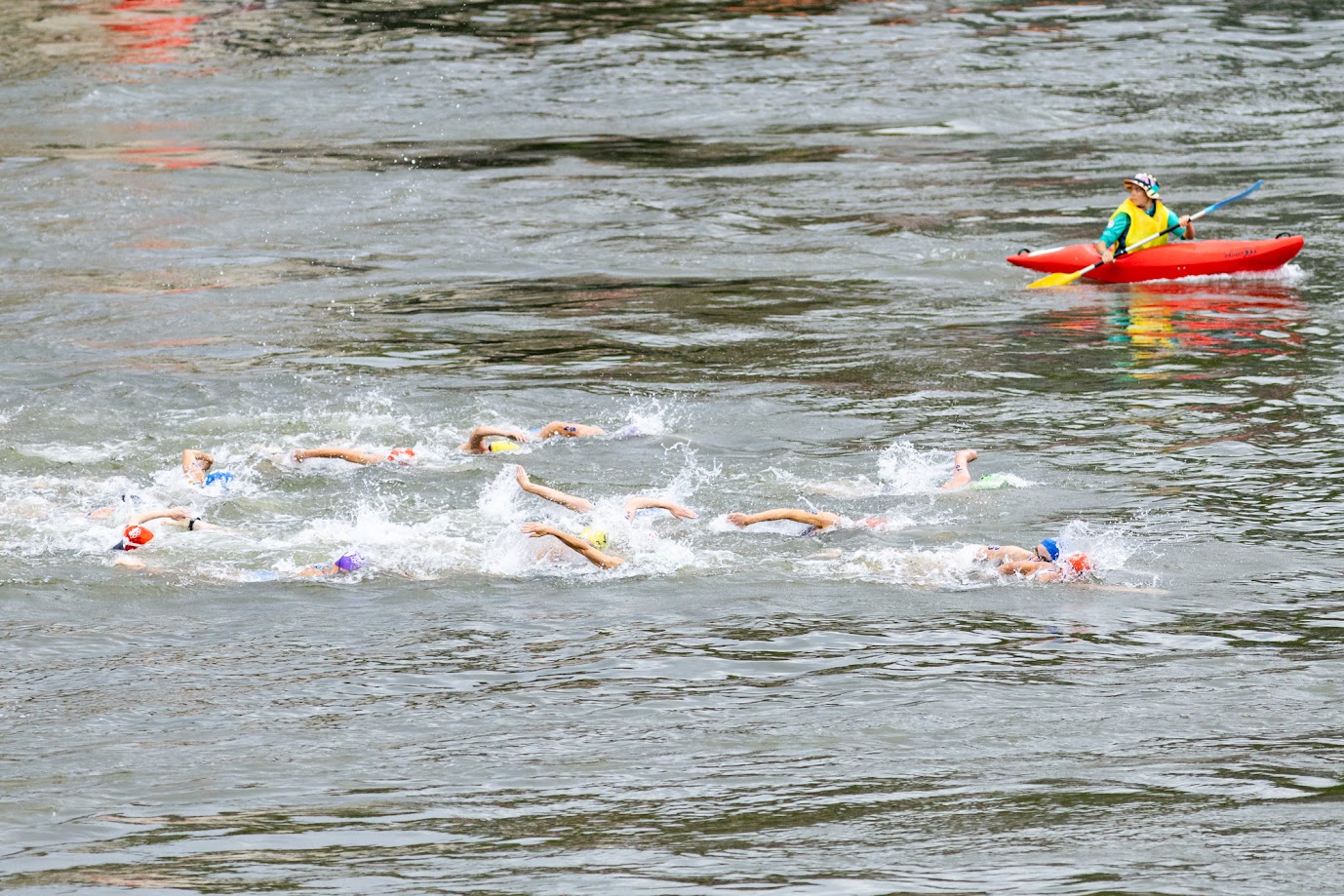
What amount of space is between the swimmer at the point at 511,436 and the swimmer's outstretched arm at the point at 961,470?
9.96 ft

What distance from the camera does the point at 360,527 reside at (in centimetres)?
1237

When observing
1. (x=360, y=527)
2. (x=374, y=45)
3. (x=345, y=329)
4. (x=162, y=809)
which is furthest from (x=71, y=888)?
(x=374, y=45)

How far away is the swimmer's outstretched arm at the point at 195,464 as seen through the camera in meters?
13.2

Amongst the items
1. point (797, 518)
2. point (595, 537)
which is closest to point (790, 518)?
point (797, 518)

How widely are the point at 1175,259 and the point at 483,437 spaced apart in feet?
30.7

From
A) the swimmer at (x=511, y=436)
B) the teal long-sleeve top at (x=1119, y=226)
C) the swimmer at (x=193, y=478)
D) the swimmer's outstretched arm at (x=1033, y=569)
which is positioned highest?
the teal long-sleeve top at (x=1119, y=226)

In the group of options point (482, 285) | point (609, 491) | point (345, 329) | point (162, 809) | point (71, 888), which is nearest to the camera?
point (71, 888)

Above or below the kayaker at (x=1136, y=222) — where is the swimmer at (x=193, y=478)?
below

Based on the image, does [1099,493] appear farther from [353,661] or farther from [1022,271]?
[1022,271]

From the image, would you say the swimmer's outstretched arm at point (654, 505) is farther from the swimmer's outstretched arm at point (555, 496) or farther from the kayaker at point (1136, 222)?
the kayaker at point (1136, 222)

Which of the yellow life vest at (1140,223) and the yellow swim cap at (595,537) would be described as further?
the yellow life vest at (1140,223)

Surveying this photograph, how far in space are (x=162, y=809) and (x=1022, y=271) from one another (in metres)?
14.3

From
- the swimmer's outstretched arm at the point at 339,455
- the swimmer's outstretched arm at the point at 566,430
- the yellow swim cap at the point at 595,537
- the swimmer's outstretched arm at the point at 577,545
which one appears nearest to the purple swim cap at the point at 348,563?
the swimmer's outstretched arm at the point at 577,545

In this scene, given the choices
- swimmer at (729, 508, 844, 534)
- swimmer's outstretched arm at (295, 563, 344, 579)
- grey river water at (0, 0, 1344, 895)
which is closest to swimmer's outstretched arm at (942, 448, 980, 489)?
grey river water at (0, 0, 1344, 895)
